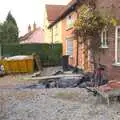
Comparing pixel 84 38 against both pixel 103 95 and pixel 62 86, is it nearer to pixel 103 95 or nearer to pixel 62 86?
pixel 62 86

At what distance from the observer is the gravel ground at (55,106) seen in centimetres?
1012

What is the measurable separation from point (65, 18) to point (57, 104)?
68.6 feet

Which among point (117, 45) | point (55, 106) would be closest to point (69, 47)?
point (117, 45)

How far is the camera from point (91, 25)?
1809 cm

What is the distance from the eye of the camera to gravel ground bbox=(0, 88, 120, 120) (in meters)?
10.1

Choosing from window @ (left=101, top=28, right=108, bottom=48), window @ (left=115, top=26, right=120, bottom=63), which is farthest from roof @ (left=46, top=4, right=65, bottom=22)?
window @ (left=115, top=26, right=120, bottom=63)

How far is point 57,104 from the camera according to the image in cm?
1200

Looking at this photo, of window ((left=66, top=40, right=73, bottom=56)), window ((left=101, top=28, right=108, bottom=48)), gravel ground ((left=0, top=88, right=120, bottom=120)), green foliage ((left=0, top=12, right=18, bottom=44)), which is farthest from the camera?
green foliage ((left=0, top=12, right=18, bottom=44))

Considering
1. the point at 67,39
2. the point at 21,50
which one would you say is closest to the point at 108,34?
the point at 67,39

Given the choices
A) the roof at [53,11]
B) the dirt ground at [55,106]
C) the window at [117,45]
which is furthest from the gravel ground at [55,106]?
the roof at [53,11]

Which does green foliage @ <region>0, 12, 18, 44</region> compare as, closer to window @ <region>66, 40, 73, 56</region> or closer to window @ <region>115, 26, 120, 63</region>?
window @ <region>66, 40, 73, 56</region>

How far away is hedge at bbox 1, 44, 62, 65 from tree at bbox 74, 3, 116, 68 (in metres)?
14.7

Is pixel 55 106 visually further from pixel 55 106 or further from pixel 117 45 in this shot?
pixel 117 45

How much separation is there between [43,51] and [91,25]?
656 inches
